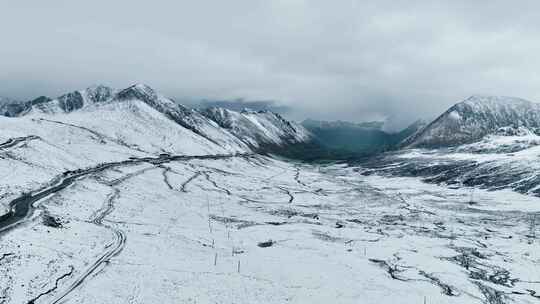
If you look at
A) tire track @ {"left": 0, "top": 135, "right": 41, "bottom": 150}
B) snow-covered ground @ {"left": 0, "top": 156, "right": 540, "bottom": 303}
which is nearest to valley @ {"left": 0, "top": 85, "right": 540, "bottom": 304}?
snow-covered ground @ {"left": 0, "top": 156, "right": 540, "bottom": 303}

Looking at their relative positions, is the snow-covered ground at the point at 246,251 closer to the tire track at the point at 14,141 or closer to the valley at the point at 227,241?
the valley at the point at 227,241

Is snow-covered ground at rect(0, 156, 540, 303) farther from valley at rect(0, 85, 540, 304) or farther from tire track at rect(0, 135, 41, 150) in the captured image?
tire track at rect(0, 135, 41, 150)

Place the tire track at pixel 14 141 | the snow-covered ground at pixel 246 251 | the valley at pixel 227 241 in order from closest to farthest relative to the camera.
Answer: the snow-covered ground at pixel 246 251 < the valley at pixel 227 241 < the tire track at pixel 14 141

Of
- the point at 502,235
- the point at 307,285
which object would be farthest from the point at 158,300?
the point at 502,235

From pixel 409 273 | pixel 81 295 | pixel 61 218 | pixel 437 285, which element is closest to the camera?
pixel 81 295

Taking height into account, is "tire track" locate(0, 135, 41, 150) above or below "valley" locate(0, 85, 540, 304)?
above

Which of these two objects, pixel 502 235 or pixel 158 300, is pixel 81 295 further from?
pixel 502 235

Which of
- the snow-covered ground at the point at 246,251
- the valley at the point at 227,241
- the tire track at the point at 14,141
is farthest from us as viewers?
the tire track at the point at 14,141

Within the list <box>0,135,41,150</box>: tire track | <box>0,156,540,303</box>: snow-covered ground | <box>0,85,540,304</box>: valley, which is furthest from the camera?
<box>0,135,41,150</box>: tire track

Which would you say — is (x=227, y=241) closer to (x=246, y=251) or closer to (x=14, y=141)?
(x=246, y=251)

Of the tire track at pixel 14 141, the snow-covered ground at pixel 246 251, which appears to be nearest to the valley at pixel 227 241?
the snow-covered ground at pixel 246 251

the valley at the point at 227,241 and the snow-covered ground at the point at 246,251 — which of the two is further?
the valley at the point at 227,241
